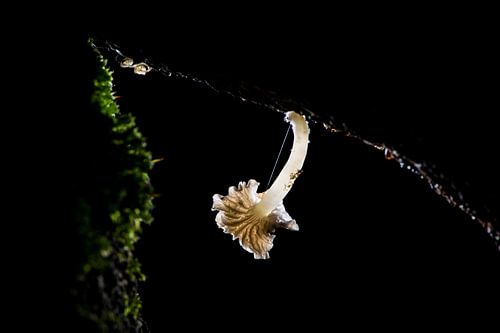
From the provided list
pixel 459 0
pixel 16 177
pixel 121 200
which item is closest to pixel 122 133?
pixel 121 200

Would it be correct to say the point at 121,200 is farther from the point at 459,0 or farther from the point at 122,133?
the point at 459,0

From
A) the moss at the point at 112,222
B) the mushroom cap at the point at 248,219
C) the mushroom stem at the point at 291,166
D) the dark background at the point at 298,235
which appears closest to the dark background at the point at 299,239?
the dark background at the point at 298,235

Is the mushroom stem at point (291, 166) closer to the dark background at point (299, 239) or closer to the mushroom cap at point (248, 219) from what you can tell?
the mushroom cap at point (248, 219)

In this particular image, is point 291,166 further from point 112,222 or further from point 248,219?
point 112,222

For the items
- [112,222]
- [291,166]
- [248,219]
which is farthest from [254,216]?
[112,222]

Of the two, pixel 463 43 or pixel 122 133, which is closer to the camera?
pixel 463 43

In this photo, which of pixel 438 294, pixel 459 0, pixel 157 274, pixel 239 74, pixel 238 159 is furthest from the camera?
pixel 238 159
